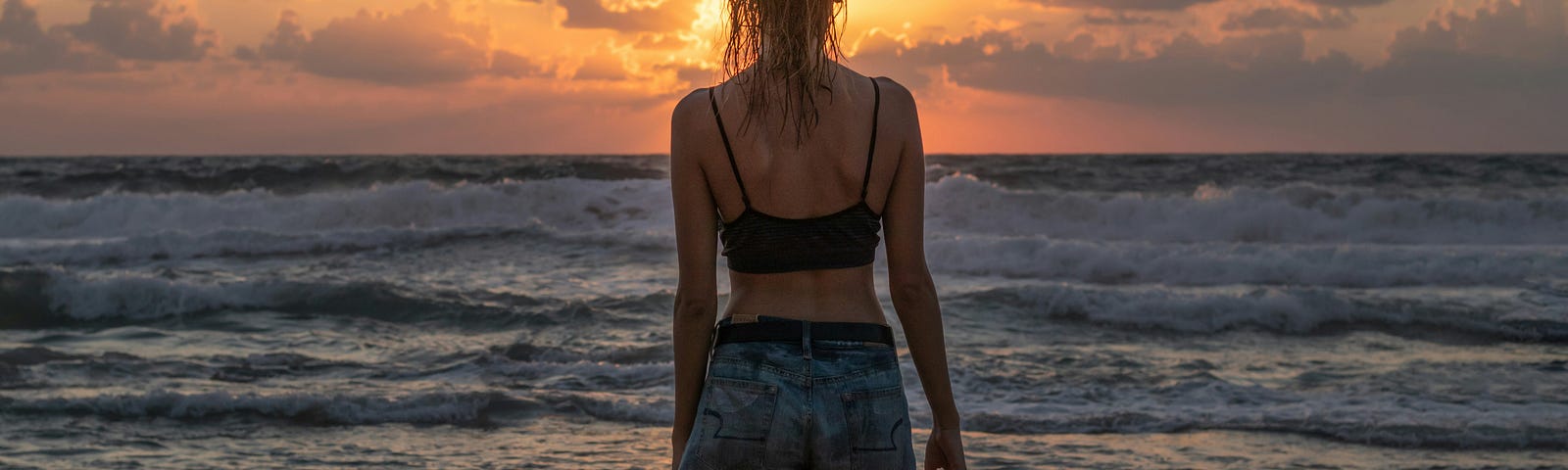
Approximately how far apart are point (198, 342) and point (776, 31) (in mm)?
9834

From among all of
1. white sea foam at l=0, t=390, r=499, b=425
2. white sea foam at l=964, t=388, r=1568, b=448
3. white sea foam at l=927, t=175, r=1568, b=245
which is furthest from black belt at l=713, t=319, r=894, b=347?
white sea foam at l=927, t=175, r=1568, b=245

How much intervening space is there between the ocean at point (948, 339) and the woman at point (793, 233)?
4417 mm

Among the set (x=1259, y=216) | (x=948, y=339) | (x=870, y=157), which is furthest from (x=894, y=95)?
(x=1259, y=216)

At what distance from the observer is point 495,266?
1677cm

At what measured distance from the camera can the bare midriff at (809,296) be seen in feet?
7.36

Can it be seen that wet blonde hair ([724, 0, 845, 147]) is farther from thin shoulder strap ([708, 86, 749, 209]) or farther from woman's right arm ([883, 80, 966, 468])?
woman's right arm ([883, 80, 966, 468])

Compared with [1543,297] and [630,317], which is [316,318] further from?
[1543,297]

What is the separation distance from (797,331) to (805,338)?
0.02m

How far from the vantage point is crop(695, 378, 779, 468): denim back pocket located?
7.34 feet

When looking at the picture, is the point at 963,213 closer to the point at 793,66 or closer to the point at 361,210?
the point at 361,210

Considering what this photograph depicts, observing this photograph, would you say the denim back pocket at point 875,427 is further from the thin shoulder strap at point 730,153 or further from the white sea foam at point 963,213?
the white sea foam at point 963,213

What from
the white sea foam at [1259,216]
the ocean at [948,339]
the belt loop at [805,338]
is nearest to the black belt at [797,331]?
the belt loop at [805,338]


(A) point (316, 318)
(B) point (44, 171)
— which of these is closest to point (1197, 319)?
(A) point (316, 318)

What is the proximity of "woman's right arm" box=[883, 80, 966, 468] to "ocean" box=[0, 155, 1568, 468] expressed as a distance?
4253mm
